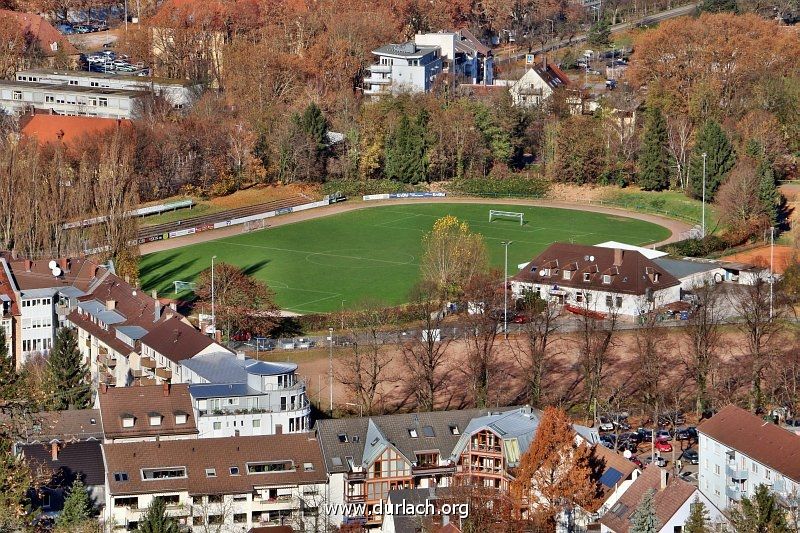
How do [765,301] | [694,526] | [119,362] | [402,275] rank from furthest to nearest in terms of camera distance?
1. [402,275]
2. [765,301]
3. [119,362]
4. [694,526]

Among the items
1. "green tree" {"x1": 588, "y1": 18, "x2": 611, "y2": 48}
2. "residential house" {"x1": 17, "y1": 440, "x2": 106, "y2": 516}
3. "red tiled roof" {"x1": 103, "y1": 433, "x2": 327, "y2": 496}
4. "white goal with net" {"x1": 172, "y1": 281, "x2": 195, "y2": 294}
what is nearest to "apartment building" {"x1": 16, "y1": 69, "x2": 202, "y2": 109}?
"white goal with net" {"x1": 172, "y1": 281, "x2": 195, "y2": 294}

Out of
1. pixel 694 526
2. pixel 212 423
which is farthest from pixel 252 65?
pixel 694 526

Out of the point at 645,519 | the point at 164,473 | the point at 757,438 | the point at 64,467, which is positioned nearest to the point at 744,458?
the point at 757,438

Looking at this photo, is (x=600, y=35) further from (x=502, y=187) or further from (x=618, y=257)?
(x=618, y=257)

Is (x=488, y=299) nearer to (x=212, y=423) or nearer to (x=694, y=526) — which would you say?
(x=212, y=423)

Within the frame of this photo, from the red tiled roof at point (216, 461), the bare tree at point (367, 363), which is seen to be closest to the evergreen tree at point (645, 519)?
the red tiled roof at point (216, 461)
